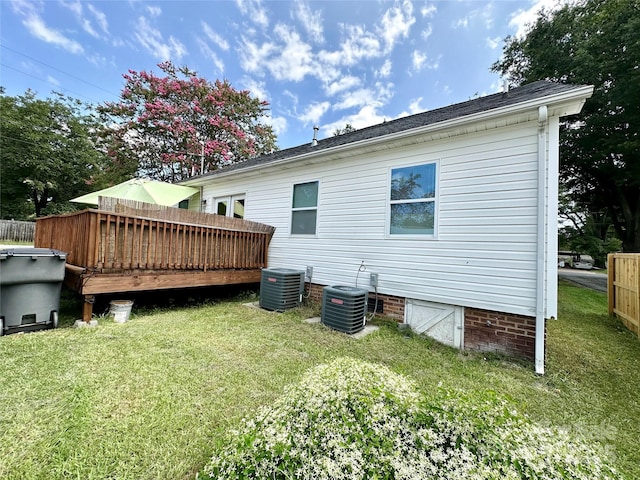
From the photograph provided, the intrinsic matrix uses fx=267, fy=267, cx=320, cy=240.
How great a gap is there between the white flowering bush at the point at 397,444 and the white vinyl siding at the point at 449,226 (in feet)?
9.09

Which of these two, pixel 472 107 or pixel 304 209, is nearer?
pixel 472 107

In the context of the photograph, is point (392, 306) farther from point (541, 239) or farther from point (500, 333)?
point (541, 239)

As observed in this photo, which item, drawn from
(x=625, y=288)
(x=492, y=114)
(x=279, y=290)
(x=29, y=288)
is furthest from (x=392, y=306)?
(x=29, y=288)

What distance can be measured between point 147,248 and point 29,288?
1455mm

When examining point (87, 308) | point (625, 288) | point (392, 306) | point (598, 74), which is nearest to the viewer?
point (87, 308)

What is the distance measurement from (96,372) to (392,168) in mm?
4898

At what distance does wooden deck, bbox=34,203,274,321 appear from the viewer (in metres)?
4.03

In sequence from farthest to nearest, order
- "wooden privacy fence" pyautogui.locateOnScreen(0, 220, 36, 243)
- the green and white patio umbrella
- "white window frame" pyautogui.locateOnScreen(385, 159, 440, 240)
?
"wooden privacy fence" pyautogui.locateOnScreen(0, 220, 36, 243), the green and white patio umbrella, "white window frame" pyautogui.locateOnScreen(385, 159, 440, 240)

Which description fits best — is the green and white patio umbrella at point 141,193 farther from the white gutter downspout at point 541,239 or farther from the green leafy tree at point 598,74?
the green leafy tree at point 598,74

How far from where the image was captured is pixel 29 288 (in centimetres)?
352

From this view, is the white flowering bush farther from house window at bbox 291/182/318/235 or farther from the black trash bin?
house window at bbox 291/182/318/235

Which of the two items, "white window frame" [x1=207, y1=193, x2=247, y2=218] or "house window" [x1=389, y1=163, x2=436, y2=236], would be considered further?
"white window frame" [x1=207, y1=193, x2=247, y2=218]

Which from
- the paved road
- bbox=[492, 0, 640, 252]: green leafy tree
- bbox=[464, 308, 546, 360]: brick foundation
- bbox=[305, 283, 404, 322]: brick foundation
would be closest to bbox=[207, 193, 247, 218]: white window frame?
bbox=[305, 283, 404, 322]: brick foundation

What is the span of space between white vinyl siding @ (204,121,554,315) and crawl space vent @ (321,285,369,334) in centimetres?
71
